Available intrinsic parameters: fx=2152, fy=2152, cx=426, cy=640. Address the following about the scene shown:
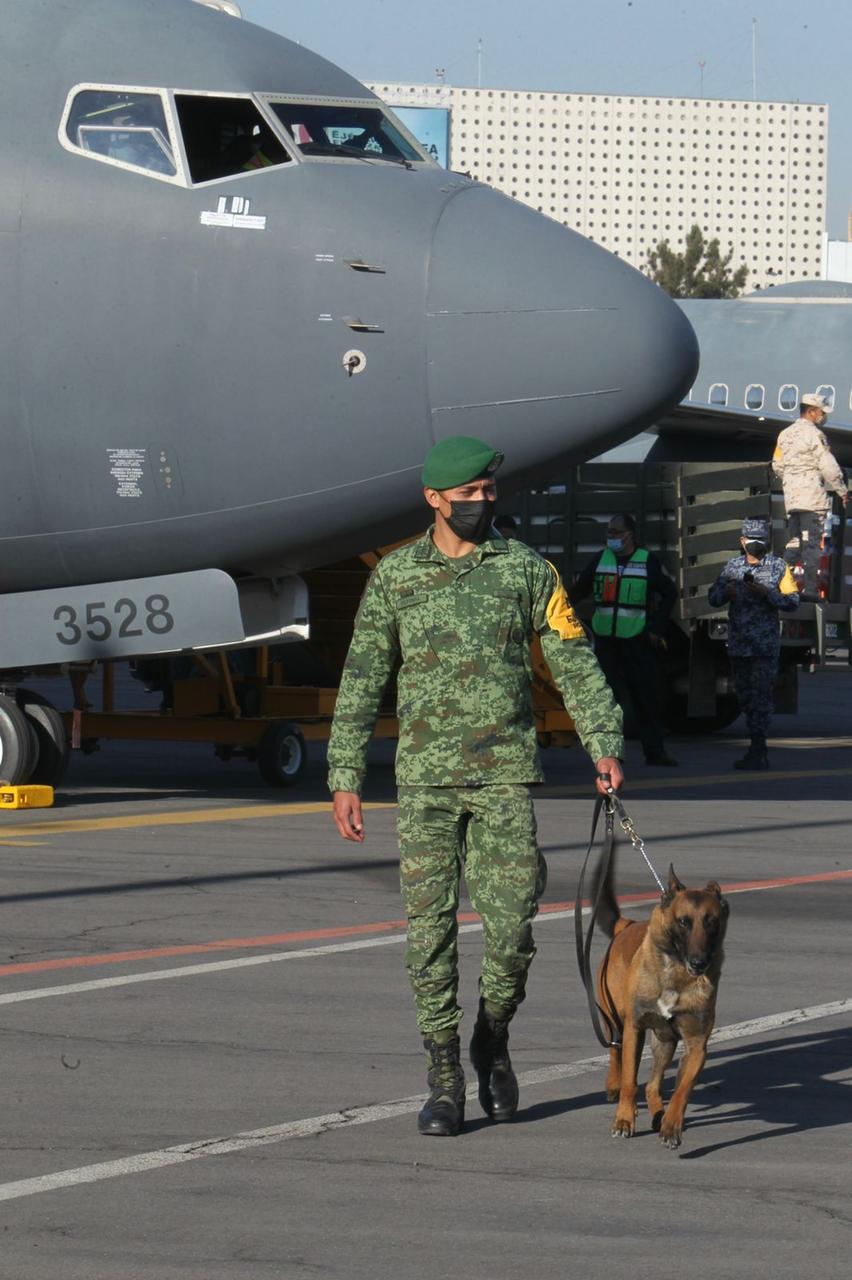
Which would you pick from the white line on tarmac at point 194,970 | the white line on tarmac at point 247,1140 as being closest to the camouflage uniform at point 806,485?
the white line on tarmac at point 194,970

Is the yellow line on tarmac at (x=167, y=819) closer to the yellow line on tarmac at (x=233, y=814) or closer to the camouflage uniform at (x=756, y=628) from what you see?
the yellow line on tarmac at (x=233, y=814)

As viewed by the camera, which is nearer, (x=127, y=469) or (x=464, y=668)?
(x=464, y=668)

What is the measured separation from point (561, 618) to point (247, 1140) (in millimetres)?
1786

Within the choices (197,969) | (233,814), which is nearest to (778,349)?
(233,814)

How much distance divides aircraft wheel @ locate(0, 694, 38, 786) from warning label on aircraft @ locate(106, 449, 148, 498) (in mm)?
1712

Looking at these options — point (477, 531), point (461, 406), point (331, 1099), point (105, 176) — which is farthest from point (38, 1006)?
point (105, 176)

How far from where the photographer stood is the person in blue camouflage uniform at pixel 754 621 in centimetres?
1789

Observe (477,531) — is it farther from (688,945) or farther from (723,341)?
(723,341)

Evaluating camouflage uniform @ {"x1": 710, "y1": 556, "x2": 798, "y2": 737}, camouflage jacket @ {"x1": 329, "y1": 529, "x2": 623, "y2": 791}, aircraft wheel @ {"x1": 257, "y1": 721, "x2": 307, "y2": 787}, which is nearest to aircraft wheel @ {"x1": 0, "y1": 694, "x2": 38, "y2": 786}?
aircraft wheel @ {"x1": 257, "y1": 721, "x2": 307, "y2": 787}

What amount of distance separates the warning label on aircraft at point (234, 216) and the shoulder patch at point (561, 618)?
6456 millimetres

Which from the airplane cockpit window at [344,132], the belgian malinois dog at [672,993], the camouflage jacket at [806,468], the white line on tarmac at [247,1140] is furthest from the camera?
the camouflage jacket at [806,468]

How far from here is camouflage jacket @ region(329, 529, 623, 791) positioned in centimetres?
633

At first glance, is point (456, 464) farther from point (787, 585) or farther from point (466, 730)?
point (787, 585)

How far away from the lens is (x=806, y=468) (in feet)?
62.7
